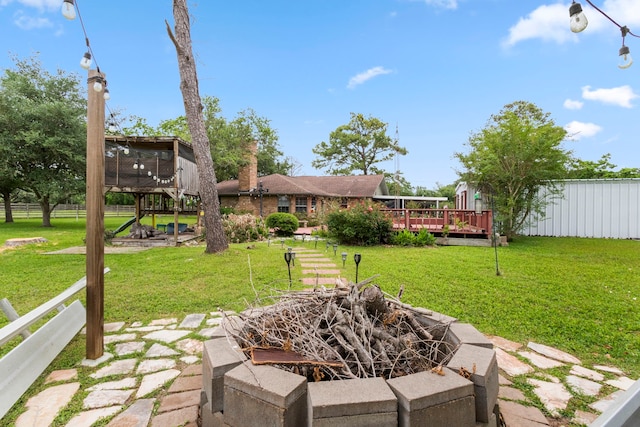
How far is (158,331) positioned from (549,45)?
11.5m

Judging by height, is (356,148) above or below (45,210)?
above

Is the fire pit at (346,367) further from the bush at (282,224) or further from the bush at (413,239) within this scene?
the bush at (282,224)

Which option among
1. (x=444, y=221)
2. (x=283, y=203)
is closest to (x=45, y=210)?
(x=283, y=203)

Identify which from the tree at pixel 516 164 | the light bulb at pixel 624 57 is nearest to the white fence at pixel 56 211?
the tree at pixel 516 164

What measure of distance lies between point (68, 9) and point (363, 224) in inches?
325

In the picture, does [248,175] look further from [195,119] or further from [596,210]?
[596,210]

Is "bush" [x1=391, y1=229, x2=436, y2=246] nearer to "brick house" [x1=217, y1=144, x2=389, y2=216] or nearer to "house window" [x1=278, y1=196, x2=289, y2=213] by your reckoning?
"brick house" [x1=217, y1=144, x2=389, y2=216]

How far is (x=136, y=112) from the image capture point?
75.6ft

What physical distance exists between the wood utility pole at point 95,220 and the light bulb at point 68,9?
1.92 feet

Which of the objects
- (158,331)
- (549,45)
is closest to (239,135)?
(549,45)

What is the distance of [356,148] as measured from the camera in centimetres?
3008

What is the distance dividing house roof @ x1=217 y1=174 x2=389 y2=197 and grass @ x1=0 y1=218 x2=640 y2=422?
1149cm

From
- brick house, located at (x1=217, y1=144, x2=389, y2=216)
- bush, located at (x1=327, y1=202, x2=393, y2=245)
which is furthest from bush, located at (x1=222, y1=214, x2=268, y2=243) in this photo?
brick house, located at (x1=217, y1=144, x2=389, y2=216)

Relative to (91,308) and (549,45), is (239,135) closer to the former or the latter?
(549,45)
